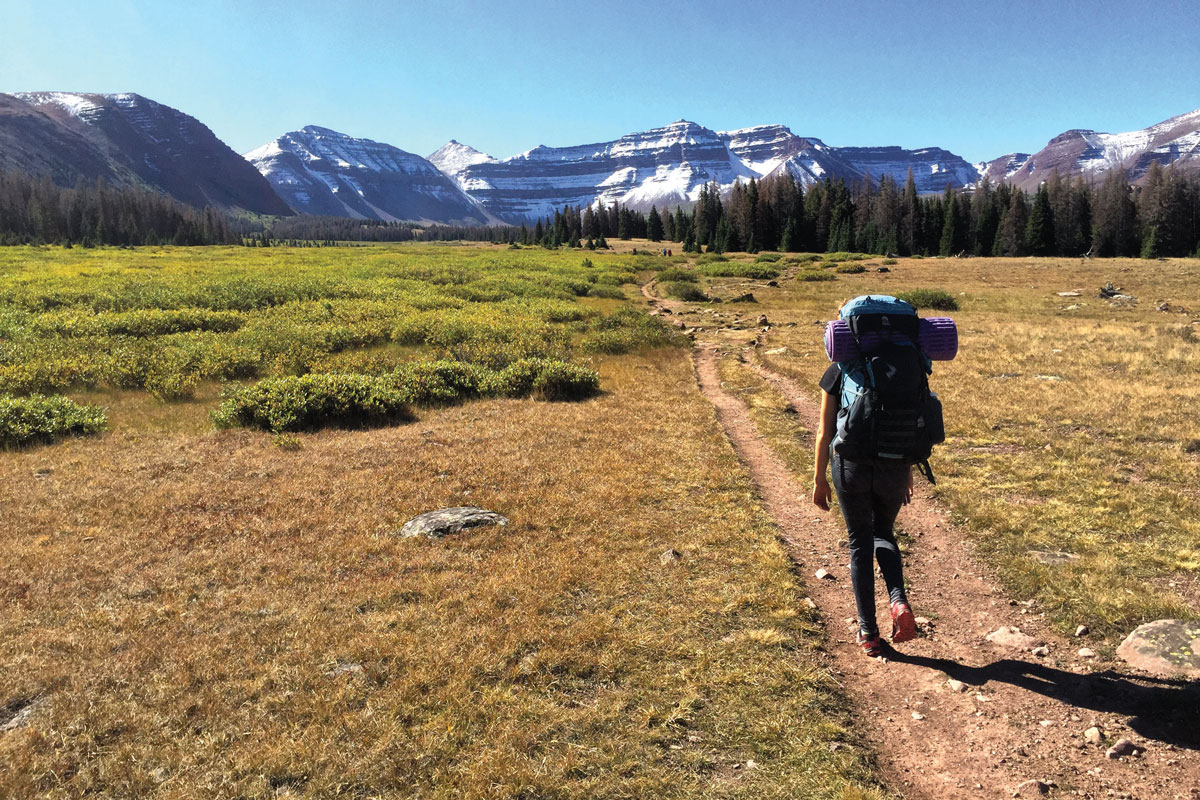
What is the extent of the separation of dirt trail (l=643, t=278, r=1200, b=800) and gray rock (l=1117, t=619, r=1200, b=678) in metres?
0.23

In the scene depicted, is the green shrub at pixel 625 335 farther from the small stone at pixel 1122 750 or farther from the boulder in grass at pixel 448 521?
the small stone at pixel 1122 750

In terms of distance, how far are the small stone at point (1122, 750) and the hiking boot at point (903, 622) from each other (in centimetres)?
148

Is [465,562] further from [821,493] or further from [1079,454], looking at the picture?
[1079,454]

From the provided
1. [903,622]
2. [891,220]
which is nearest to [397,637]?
[903,622]

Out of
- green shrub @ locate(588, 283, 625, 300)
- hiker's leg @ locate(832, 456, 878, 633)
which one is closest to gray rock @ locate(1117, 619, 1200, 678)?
hiker's leg @ locate(832, 456, 878, 633)

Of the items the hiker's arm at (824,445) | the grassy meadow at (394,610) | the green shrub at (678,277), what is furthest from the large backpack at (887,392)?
the green shrub at (678,277)

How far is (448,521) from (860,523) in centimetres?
571

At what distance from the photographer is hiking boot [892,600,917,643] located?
Result: 5.61 meters

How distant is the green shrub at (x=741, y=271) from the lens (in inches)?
2315

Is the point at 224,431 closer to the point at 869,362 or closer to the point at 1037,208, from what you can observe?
the point at 869,362

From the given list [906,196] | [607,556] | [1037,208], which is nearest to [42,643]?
[607,556]

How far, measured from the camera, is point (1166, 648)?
222 inches

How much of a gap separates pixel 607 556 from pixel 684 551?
1075 mm

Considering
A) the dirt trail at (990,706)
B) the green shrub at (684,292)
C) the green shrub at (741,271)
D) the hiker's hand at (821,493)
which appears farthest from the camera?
the green shrub at (741,271)
